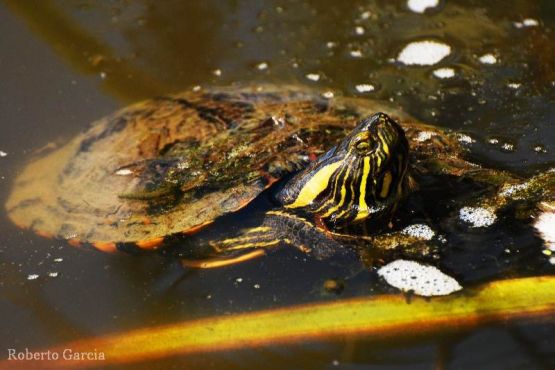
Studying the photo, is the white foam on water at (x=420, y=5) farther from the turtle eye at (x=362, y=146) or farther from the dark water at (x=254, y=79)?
the turtle eye at (x=362, y=146)

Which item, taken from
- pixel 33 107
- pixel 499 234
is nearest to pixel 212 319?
pixel 499 234

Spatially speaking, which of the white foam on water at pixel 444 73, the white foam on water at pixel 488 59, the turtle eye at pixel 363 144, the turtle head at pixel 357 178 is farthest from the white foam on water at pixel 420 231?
the white foam on water at pixel 488 59

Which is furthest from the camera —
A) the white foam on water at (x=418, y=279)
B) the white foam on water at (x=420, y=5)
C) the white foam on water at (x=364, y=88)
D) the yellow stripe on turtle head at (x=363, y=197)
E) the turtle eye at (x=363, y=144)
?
the white foam on water at (x=420, y=5)

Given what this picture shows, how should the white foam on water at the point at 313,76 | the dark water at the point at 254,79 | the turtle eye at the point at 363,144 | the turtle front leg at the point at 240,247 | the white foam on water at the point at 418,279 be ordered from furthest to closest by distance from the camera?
the white foam on water at the point at 313,76, the turtle front leg at the point at 240,247, the turtle eye at the point at 363,144, the white foam on water at the point at 418,279, the dark water at the point at 254,79

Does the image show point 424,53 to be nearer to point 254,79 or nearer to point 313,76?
point 313,76

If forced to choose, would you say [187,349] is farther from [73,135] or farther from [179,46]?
[179,46]

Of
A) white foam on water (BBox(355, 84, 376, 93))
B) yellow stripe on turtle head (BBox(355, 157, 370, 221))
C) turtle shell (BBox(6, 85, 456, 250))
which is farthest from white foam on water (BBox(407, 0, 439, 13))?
yellow stripe on turtle head (BBox(355, 157, 370, 221))

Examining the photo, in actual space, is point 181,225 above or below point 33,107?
below
